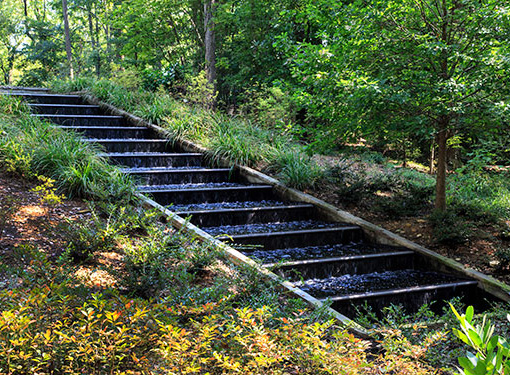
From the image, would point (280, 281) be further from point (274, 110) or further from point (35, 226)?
point (274, 110)

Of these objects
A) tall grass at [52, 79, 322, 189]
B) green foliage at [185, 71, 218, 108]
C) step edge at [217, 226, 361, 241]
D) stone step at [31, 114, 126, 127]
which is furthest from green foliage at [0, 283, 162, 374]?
green foliage at [185, 71, 218, 108]

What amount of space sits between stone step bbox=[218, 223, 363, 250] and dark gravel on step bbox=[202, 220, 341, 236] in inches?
8.1

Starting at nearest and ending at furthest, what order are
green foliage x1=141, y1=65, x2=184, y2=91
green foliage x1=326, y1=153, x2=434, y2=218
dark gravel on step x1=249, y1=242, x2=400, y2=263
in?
dark gravel on step x1=249, y1=242, x2=400, y2=263
green foliage x1=326, y1=153, x2=434, y2=218
green foliage x1=141, y1=65, x2=184, y2=91

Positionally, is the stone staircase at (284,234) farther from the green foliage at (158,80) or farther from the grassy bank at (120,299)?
the green foliage at (158,80)

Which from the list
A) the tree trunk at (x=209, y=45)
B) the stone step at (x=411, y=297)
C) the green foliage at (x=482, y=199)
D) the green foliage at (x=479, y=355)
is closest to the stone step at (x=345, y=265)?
the stone step at (x=411, y=297)

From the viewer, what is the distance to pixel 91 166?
18.3 ft

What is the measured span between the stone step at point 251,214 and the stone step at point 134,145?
2.83m

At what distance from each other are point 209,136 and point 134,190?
3.41 meters

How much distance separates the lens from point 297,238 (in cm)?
567

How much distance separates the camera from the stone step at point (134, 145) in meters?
7.97

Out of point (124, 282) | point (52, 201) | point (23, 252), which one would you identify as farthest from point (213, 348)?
point (52, 201)

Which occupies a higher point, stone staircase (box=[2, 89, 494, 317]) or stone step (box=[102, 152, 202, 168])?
stone step (box=[102, 152, 202, 168])

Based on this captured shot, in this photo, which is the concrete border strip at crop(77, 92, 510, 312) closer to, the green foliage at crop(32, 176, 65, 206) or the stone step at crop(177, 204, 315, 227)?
the stone step at crop(177, 204, 315, 227)

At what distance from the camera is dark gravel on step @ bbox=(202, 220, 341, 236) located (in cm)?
569
